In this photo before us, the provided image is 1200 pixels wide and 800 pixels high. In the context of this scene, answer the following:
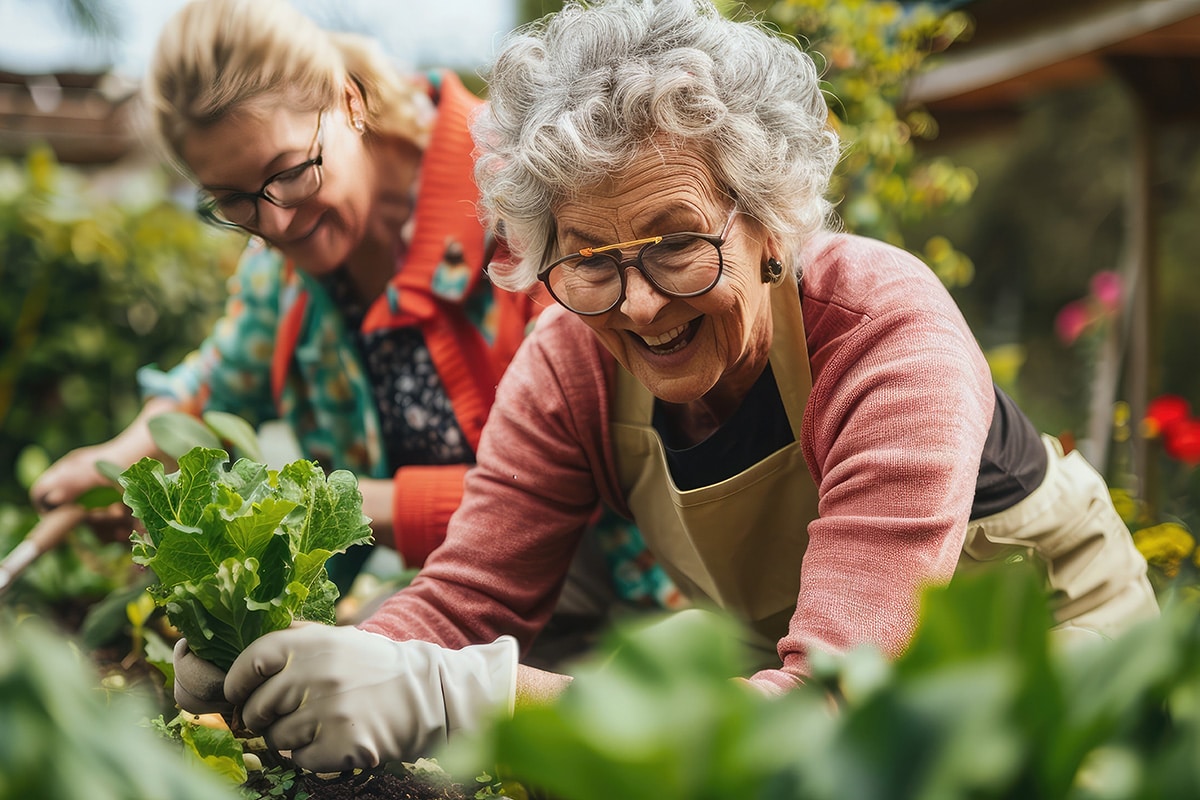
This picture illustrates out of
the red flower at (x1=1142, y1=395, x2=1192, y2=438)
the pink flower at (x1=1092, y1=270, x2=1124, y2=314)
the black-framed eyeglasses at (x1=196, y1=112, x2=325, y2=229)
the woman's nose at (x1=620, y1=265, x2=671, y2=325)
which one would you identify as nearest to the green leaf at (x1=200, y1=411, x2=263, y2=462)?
the black-framed eyeglasses at (x1=196, y1=112, x2=325, y2=229)

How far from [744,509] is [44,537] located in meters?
1.57

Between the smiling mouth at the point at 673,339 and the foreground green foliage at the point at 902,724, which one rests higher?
the foreground green foliage at the point at 902,724

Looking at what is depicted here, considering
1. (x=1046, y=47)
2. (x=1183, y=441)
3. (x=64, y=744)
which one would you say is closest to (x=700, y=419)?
(x=64, y=744)

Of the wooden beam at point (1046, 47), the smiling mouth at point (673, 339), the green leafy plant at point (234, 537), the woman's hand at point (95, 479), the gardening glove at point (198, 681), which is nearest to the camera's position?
the green leafy plant at point (234, 537)

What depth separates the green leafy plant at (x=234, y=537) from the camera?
123 centimetres

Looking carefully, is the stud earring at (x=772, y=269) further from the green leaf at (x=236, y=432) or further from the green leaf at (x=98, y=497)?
the green leaf at (x=98, y=497)

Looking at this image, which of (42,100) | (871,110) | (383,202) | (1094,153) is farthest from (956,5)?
(1094,153)

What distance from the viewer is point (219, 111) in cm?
Result: 190

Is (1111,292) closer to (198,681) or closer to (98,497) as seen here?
(98,497)

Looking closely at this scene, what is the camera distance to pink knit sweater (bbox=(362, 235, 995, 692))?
1258 millimetres

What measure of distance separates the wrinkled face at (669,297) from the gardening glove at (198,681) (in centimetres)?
69

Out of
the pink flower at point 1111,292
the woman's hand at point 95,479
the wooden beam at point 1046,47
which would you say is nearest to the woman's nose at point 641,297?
the woman's hand at point 95,479

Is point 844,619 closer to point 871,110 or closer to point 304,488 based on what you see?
point 304,488

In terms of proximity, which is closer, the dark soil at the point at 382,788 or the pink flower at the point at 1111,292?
the dark soil at the point at 382,788
